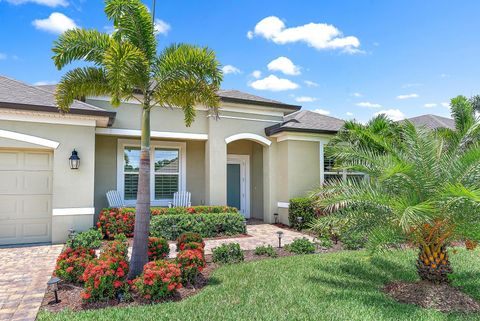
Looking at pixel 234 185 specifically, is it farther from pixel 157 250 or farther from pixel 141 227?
pixel 141 227

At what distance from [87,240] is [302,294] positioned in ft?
20.4

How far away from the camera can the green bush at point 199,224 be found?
9875 millimetres

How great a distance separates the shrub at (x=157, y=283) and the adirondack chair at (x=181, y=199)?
6.91 metres

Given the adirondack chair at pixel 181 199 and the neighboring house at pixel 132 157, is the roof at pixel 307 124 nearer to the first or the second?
the neighboring house at pixel 132 157

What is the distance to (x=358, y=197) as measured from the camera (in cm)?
509

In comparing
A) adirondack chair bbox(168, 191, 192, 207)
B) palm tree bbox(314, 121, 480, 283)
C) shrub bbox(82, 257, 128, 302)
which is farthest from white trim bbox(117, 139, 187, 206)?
palm tree bbox(314, 121, 480, 283)

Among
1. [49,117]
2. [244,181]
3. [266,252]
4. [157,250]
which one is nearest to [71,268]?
[157,250]

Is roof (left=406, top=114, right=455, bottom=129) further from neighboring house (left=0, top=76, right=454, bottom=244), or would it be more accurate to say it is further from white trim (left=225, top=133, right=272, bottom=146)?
white trim (left=225, top=133, right=272, bottom=146)

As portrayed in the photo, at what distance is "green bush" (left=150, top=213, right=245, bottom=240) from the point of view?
32.4 feet

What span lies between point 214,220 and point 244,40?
9060 mm

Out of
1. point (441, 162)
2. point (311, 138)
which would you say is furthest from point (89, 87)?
point (311, 138)

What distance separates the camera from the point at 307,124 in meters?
13.1

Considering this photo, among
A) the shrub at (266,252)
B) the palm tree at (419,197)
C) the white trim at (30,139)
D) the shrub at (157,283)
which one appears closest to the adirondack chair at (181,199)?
the white trim at (30,139)

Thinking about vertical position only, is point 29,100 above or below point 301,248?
above
